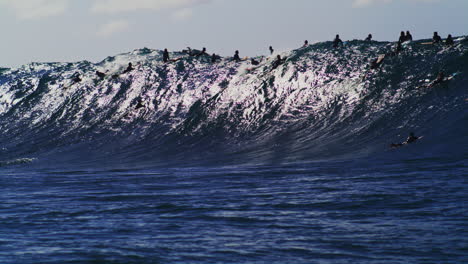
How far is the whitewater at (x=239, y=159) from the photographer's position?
510 inches

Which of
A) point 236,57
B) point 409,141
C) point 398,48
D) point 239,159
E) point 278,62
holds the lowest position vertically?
point 239,159

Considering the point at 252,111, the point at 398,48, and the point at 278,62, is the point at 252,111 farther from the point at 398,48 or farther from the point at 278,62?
the point at 398,48

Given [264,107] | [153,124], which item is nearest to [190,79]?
[153,124]

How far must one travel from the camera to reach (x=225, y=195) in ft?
61.5

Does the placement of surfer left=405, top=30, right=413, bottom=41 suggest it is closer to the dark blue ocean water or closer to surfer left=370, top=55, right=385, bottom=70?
surfer left=370, top=55, right=385, bottom=70

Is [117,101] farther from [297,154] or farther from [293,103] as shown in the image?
[297,154]

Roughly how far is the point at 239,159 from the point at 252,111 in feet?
26.2

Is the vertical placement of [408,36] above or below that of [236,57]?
below

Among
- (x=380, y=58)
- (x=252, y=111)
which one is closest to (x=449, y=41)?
(x=380, y=58)

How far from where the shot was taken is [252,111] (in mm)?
36062

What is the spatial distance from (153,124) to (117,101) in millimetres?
6347

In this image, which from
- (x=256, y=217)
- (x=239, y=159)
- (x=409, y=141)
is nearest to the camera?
(x=256, y=217)

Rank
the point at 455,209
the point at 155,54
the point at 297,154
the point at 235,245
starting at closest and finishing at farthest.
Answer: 1. the point at 235,245
2. the point at 455,209
3. the point at 297,154
4. the point at 155,54

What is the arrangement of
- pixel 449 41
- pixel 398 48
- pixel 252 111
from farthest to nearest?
pixel 398 48, pixel 252 111, pixel 449 41
